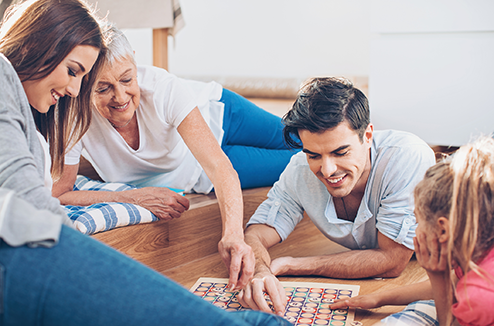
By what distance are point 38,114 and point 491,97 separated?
1967 mm

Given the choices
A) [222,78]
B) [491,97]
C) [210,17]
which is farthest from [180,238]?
[210,17]

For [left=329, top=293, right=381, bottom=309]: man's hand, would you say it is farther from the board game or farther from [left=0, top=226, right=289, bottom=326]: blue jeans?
[left=0, top=226, right=289, bottom=326]: blue jeans

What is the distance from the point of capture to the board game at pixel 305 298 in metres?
1.13

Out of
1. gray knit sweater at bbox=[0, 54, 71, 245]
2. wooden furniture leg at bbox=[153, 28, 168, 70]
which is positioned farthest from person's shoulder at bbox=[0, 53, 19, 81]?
wooden furniture leg at bbox=[153, 28, 168, 70]

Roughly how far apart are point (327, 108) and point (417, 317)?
58 centimetres

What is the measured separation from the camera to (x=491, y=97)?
2209 millimetres

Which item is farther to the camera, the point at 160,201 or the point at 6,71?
the point at 160,201

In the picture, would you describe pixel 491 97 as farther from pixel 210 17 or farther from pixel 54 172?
pixel 210 17

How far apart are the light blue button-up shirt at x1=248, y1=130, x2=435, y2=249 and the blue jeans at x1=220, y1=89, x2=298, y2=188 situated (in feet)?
1.10

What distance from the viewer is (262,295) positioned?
1.13m

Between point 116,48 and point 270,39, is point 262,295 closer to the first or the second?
point 116,48

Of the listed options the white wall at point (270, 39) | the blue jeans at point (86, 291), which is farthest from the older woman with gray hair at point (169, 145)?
the white wall at point (270, 39)

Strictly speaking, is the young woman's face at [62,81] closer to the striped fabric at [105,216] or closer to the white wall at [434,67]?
the striped fabric at [105,216]

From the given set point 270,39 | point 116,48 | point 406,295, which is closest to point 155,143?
point 116,48
